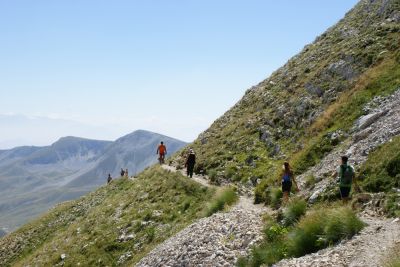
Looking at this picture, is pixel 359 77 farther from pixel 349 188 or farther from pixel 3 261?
pixel 3 261

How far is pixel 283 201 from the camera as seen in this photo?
24.1 m

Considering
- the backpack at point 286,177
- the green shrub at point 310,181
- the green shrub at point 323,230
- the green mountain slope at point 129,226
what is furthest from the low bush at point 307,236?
the green mountain slope at point 129,226

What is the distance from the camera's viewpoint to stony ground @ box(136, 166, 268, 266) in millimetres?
19766

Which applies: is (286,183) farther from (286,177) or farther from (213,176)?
(213,176)

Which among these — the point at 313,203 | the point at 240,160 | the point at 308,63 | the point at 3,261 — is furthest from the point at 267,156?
the point at 3,261

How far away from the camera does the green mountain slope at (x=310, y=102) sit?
32.2 meters

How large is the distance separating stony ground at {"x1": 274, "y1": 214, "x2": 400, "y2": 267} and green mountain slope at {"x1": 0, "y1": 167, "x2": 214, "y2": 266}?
13520 millimetres

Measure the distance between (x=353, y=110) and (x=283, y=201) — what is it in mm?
11112

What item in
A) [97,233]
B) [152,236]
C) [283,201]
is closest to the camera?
[283,201]

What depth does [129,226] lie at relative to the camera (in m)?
34.4

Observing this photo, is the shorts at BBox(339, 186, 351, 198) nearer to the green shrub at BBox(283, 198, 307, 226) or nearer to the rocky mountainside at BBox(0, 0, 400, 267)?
the rocky mountainside at BBox(0, 0, 400, 267)

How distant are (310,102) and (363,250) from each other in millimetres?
26975

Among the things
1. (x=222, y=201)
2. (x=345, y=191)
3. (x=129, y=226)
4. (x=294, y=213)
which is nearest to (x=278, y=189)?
(x=222, y=201)

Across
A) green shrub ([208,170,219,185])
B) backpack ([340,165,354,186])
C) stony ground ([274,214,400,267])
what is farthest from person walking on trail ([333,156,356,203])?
green shrub ([208,170,219,185])
